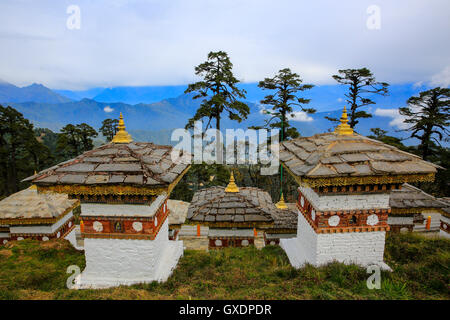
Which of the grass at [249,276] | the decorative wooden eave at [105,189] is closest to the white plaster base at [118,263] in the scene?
the grass at [249,276]

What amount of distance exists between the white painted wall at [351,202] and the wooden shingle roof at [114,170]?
320cm

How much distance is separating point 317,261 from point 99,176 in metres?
5.00

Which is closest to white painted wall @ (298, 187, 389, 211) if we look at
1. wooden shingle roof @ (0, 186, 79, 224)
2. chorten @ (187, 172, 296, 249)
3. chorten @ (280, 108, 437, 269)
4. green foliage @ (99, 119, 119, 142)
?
chorten @ (280, 108, 437, 269)

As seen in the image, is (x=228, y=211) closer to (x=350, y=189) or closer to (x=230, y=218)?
(x=230, y=218)

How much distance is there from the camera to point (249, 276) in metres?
5.85

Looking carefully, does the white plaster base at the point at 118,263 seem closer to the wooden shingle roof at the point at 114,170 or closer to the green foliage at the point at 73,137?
the wooden shingle roof at the point at 114,170

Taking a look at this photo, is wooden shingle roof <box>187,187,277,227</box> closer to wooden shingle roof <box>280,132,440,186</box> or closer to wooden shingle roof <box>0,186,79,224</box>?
wooden shingle roof <box>280,132,440,186</box>

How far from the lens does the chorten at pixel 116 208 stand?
533cm

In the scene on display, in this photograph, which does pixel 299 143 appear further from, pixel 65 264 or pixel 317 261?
pixel 65 264

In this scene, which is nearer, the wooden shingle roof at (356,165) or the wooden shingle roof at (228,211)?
the wooden shingle roof at (356,165)

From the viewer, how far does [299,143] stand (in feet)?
23.3
